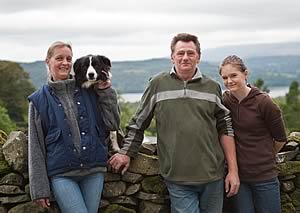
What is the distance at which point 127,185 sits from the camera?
4.71 m

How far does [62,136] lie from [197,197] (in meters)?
1.29

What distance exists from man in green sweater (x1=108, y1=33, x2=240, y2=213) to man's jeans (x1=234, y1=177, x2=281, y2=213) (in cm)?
16

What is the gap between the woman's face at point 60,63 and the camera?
3.95 meters

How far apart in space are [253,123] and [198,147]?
1.93 feet

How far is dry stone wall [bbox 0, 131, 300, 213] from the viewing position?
4328 millimetres

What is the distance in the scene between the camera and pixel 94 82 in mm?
4113

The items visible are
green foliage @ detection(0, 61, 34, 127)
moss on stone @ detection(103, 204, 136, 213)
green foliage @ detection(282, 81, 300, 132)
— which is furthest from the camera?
green foliage @ detection(282, 81, 300, 132)

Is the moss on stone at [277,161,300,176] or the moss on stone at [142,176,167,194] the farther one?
the moss on stone at [277,161,300,176]

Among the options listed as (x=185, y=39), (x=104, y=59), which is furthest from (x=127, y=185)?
(x=185, y=39)

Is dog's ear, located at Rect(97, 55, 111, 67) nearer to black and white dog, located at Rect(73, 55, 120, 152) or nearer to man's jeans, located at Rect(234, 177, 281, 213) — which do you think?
black and white dog, located at Rect(73, 55, 120, 152)

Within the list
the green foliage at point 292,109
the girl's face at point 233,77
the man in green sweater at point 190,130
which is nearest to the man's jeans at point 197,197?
the man in green sweater at point 190,130

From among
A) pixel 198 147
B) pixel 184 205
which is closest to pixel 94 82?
pixel 198 147

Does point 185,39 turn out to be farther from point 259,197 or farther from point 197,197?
point 259,197

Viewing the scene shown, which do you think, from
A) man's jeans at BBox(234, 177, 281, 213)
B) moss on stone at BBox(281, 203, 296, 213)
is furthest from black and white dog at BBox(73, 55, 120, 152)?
moss on stone at BBox(281, 203, 296, 213)
